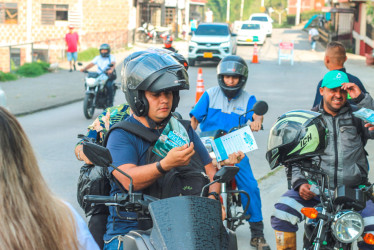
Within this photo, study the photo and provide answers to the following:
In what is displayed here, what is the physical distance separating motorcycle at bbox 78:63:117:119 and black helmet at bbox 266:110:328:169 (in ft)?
34.4

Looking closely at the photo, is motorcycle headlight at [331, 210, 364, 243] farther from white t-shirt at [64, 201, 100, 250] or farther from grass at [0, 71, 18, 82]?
grass at [0, 71, 18, 82]

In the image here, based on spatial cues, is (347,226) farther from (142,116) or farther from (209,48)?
(209,48)

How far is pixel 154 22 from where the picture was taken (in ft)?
176

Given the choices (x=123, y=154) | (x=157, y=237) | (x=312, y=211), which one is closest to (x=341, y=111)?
(x=312, y=211)

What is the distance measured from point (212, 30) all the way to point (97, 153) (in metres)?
28.1

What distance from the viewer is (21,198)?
2068 mm

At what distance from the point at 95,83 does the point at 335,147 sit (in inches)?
408

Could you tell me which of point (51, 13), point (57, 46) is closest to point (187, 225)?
point (57, 46)

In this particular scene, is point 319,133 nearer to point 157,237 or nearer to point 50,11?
point 157,237

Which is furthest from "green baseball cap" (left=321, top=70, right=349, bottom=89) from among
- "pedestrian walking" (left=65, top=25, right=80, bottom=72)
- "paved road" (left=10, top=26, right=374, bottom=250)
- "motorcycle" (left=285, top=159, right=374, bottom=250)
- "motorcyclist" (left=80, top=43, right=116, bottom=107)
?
"pedestrian walking" (left=65, top=25, right=80, bottom=72)

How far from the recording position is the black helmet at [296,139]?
4.03 metres

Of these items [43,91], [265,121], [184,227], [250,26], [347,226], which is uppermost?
[250,26]

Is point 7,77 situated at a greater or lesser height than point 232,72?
lesser

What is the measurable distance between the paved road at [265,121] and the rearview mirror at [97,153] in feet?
0.88
